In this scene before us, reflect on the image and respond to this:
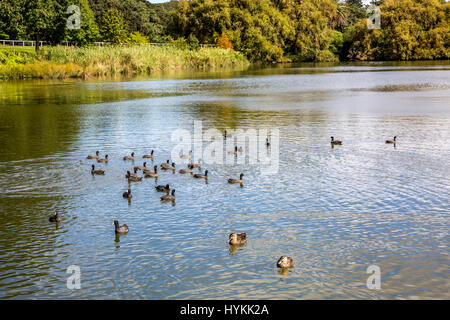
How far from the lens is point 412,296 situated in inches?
401

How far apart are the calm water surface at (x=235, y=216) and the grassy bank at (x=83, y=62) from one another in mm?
41199

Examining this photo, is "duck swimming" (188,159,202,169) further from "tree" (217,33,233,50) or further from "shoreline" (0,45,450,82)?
"tree" (217,33,233,50)

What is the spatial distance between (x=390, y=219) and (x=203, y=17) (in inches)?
4273

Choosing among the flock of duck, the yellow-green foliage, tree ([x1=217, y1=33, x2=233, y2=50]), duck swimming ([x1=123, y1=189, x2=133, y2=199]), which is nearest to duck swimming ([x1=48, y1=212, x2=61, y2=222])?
the flock of duck

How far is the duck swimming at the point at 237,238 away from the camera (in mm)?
12531

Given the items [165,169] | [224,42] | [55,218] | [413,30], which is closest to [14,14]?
[224,42]

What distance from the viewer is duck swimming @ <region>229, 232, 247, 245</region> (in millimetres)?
12531

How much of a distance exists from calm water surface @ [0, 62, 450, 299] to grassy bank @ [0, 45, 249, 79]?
135ft

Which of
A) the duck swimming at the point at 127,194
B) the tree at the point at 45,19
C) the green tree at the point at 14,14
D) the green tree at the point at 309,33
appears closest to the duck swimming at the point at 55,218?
the duck swimming at the point at 127,194

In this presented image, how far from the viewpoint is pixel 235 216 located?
1485cm

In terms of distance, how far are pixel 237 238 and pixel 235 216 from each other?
228 cm

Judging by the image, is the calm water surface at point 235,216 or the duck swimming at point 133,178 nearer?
the calm water surface at point 235,216

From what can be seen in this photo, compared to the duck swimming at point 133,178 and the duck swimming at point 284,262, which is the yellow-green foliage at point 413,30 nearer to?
the duck swimming at point 133,178
